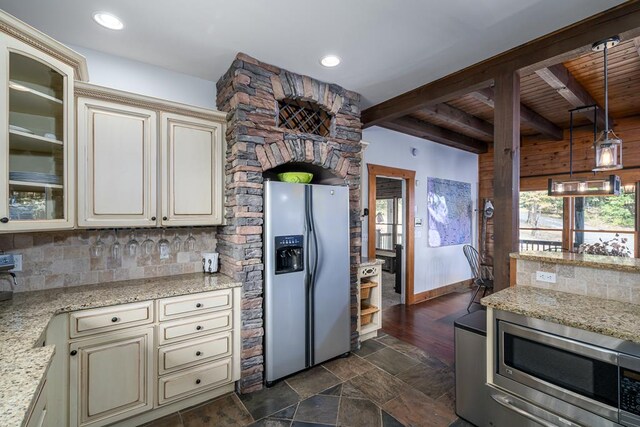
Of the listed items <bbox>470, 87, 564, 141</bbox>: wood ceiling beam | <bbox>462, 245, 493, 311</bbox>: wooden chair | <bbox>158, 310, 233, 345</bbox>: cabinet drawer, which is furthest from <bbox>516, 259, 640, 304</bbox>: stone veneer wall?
<bbox>158, 310, 233, 345</bbox>: cabinet drawer

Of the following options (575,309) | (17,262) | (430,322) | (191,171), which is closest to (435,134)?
(430,322)

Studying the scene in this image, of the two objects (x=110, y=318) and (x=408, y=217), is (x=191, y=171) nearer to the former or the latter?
(x=110, y=318)

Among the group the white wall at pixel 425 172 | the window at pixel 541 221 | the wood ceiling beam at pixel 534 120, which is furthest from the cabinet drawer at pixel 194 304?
the window at pixel 541 221

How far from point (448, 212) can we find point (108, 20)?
5192mm

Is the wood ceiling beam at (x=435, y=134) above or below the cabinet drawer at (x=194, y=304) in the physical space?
above

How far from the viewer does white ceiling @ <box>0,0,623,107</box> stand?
1.77m

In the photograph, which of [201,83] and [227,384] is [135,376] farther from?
→ [201,83]

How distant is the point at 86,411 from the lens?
1.82 m

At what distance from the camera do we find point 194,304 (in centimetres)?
218

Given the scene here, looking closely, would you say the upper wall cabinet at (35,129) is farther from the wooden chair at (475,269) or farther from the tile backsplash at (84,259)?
the wooden chair at (475,269)

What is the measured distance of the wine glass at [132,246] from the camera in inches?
95.3

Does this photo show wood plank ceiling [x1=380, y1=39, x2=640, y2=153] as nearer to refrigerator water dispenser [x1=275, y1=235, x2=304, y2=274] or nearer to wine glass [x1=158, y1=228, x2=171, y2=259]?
refrigerator water dispenser [x1=275, y1=235, x2=304, y2=274]

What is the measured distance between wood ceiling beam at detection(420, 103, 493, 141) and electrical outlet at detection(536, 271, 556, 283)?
230cm

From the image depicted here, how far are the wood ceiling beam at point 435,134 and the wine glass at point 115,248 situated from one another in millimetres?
3250
